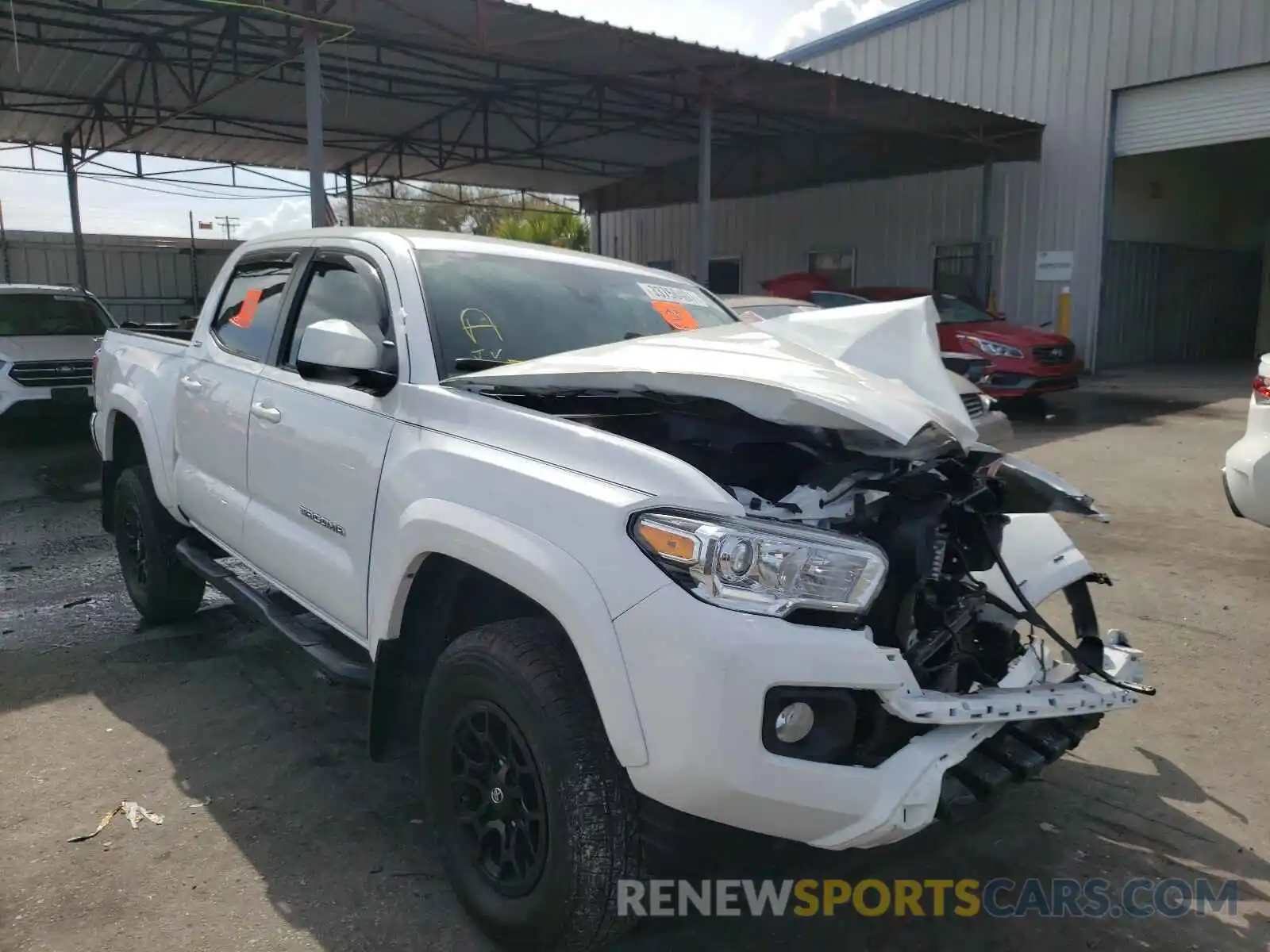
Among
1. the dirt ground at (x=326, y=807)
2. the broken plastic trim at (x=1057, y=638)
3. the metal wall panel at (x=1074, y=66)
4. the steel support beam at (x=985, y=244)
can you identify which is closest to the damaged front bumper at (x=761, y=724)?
Answer: the dirt ground at (x=326, y=807)

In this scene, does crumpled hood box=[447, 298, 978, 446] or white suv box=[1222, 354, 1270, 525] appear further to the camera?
white suv box=[1222, 354, 1270, 525]

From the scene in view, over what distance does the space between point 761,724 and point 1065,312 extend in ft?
58.3

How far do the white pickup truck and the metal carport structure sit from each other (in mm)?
7521

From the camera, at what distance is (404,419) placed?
2.93 m

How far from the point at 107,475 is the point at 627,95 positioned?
12902 mm

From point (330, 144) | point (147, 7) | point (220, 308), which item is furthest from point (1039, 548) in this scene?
point (330, 144)

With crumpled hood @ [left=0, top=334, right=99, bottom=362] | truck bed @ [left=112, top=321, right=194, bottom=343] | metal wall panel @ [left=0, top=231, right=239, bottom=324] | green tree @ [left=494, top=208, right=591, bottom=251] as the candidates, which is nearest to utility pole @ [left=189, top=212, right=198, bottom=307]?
metal wall panel @ [left=0, top=231, right=239, bottom=324]

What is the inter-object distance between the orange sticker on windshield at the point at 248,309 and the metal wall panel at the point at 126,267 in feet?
64.5

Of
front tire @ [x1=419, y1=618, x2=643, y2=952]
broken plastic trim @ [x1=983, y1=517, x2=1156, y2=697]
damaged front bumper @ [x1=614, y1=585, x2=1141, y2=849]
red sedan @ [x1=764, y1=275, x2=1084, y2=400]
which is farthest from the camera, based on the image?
red sedan @ [x1=764, y1=275, x2=1084, y2=400]

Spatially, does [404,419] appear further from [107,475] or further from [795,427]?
[107,475]

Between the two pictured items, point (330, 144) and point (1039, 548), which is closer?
point (1039, 548)

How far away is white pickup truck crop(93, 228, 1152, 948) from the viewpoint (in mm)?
2098

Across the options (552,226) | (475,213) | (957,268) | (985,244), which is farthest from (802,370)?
(475,213)

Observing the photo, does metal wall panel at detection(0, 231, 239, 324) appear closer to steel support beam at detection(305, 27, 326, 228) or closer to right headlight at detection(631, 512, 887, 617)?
steel support beam at detection(305, 27, 326, 228)
